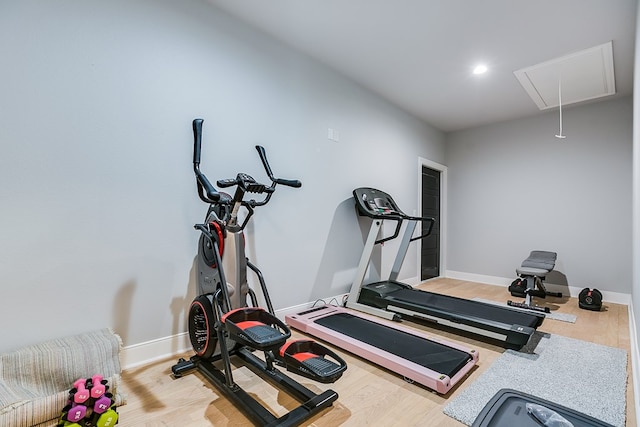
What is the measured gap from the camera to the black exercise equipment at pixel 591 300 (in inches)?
142

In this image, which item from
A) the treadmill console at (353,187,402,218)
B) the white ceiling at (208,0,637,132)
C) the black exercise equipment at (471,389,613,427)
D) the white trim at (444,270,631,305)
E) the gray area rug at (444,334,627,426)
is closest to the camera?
the black exercise equipment at (471,389,613,427)

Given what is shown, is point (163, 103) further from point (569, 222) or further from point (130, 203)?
point (569, 222)

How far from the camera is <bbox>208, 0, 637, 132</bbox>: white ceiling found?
2480mm

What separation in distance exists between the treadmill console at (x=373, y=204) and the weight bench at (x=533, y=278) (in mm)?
1801

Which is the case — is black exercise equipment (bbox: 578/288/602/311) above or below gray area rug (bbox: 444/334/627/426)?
above

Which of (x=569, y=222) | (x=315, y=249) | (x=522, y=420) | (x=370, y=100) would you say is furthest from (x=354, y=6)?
(x=569, y=222)

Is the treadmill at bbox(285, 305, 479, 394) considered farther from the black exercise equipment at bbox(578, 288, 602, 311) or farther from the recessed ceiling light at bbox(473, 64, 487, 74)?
the recessed ceiling light at bbox(473, 64, 487, 74)

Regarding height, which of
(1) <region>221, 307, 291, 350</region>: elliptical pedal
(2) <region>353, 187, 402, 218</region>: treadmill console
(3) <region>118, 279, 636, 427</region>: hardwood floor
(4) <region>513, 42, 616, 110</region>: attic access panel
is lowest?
(3) <region>118, 279, 636, 427</region>: hardwood floor

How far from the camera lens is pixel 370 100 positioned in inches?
160

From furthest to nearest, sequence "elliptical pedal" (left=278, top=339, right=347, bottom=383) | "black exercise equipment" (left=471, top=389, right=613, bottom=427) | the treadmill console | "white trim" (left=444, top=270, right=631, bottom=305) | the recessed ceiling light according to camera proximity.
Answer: "white trim" (left=444, top=270, right=631, bottom=305)
the treadmill console
the recessed ceiling light
"elliptical pedal" (left=278, top=339, right=347, bottom=383)
"black exercise equipment" (left=471, top=389, right=613, bottom=427)

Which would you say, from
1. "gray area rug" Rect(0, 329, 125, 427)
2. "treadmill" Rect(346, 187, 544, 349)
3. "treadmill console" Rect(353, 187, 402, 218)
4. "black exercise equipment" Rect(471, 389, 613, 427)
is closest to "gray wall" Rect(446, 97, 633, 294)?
"treadmill" Rect(346, 187, 544, 349)

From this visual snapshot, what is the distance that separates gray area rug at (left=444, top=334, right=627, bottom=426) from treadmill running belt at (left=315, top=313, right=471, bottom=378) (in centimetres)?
18

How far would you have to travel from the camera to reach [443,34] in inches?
111

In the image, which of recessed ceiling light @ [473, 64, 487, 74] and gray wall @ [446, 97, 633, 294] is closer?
recessed ceiling light @ [473, 64, 487, 74]
